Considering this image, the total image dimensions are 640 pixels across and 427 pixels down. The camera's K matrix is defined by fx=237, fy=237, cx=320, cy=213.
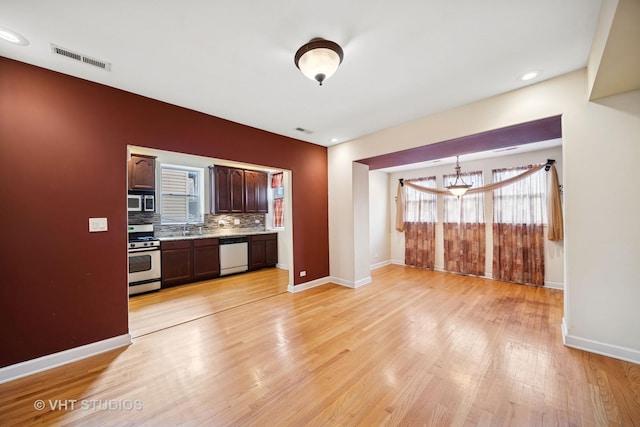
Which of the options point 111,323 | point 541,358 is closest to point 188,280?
point 111,323

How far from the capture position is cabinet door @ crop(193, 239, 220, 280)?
16.4 ft

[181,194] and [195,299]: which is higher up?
[181,194]

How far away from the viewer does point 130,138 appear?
2.73 meters

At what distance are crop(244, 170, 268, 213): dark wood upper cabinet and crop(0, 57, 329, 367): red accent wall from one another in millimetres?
3175

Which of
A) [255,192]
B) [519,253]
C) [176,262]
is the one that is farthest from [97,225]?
[519,253]

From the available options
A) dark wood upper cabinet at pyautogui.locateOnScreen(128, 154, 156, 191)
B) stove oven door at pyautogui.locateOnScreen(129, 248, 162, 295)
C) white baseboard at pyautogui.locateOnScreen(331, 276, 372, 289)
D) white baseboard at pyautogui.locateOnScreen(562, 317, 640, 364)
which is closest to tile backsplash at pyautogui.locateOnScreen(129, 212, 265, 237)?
dark wood upper cabinet at pyautogui.locateOnScreen(128, 154, 156, 191)

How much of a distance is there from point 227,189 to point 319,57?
456cm

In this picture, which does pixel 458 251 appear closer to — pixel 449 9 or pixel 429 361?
pixel 429 361

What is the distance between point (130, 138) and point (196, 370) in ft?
8.51

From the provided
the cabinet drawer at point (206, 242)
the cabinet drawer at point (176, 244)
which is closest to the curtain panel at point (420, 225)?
the cabinet drawer at point (206, 242)

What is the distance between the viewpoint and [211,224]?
236 inches

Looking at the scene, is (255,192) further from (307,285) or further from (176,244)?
(307,285)

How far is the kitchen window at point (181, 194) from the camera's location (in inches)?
211

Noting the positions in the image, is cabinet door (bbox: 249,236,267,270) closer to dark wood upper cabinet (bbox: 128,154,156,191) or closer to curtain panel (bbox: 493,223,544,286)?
dark wood upper cabinet (bbox: 128,154,156,191)
